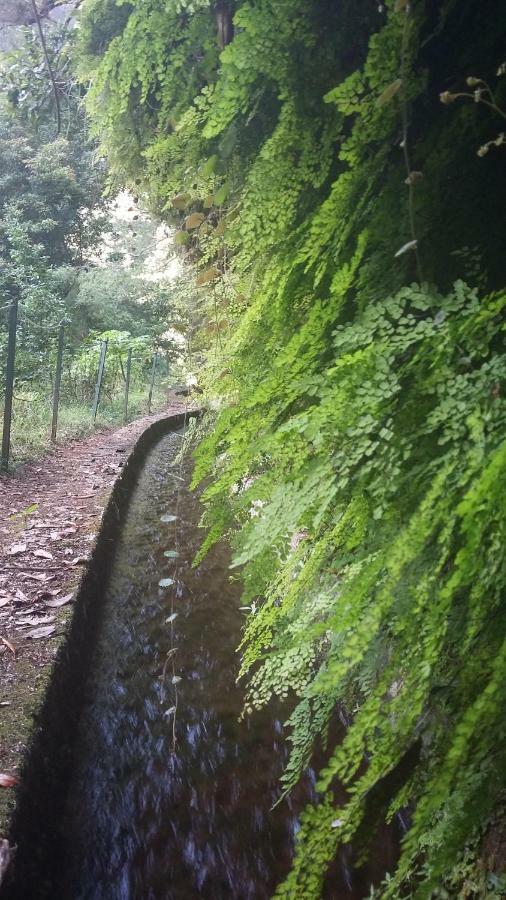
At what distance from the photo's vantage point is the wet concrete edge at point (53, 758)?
2299mm

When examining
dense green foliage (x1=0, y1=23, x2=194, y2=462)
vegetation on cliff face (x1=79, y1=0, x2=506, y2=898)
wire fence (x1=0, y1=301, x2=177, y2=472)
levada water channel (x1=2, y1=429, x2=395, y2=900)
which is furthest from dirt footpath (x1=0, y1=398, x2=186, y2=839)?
dense green foliage (x1=0, y1=23, x2=194, y2=462)

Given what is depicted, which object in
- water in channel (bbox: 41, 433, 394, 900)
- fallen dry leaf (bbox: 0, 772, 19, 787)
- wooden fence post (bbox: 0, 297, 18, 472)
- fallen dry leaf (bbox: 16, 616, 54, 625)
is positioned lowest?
water in channel (bbox: 41, 433, 394, 900)

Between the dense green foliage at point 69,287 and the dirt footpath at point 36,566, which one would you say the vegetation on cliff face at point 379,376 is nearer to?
the dirt footpath at point 36,566

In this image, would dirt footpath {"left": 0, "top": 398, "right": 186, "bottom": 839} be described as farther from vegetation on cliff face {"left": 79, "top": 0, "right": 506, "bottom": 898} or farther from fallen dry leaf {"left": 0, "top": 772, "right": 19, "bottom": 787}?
vegetation on cliff face {"left": 79, "top": 0, "right": 506, "bottom": 898}

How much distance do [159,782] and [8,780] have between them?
3.59 feet

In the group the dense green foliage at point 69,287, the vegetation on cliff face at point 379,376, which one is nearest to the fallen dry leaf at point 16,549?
the vegetation on cliff face at point 379,376

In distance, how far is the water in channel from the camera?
2.69 meters

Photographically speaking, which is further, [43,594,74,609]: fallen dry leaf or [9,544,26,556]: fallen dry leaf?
[9,544,26,556]: fallen dry leaf

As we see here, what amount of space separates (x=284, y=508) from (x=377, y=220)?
0.79m

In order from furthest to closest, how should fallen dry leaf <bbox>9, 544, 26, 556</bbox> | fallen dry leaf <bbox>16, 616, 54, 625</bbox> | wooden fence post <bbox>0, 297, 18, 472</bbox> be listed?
wooden fence post <bbox>0, 297, 18, 472</bbox>, fallen dry leaf <bbox>9, 544, 26, 556</bbox>, fallen dry leaf <bbox>16, 616, 54, 625</bbox>

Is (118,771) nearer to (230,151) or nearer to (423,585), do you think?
(423,585)

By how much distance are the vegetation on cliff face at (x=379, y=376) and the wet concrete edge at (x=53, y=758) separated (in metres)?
1.19

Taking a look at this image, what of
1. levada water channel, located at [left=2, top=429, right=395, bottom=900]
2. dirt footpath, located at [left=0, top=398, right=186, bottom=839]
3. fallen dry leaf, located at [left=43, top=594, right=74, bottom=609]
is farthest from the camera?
fallen dry leaf, located at [left=43, top=594, right=74, bottom=609]

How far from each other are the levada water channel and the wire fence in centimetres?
349
